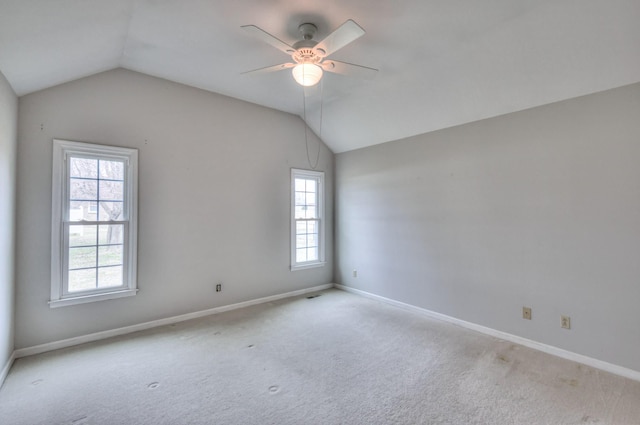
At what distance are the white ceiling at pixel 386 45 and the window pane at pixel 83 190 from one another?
0.93 m

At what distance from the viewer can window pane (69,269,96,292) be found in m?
3.07

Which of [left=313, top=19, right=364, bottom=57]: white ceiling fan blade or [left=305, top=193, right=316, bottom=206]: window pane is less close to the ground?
[left=313, top=19, right=364, bottom=57]: white ceiling fan blade

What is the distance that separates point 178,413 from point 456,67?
383 cm

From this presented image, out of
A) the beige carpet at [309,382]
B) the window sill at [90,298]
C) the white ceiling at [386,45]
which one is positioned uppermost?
the white ceiling at [386,45]

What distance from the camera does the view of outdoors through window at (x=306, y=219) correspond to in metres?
4.98

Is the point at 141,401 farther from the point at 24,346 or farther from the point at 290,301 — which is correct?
the point at 290,301

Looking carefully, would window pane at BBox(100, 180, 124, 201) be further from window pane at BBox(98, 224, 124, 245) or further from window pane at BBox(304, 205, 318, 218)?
window pane at BBox(304, 205, 318, 218)

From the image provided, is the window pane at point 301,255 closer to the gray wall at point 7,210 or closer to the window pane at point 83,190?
the window pane at point 83,190

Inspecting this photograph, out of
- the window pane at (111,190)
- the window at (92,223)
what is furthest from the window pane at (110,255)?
the window pane at (111,190)

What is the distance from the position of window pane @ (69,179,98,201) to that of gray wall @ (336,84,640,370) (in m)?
3.65

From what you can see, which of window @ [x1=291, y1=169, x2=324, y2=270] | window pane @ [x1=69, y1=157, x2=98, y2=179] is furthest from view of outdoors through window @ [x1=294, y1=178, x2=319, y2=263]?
window pane @ [x1=69, y1=157, x2=98, y2=179]

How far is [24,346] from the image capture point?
283 cm

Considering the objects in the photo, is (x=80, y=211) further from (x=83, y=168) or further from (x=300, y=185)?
(x=300, y=185)

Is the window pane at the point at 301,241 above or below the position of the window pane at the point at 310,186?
below
